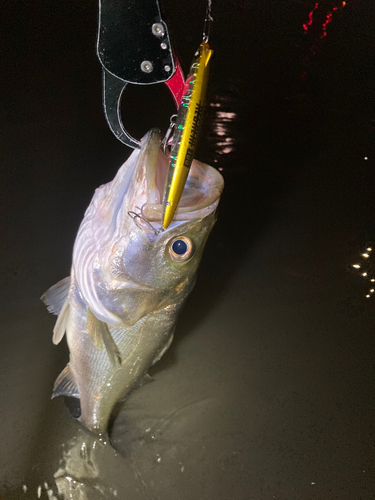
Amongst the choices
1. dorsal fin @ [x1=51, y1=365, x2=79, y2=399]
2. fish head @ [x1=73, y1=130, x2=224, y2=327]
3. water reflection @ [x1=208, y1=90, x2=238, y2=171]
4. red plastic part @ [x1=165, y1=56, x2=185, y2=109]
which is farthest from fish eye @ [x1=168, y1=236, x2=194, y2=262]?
water reflection @ [x1=208, y1=90, x2=238, y2=171]

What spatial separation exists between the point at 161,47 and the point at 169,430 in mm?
2138

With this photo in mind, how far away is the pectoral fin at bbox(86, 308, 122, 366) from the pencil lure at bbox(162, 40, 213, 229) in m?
0.69

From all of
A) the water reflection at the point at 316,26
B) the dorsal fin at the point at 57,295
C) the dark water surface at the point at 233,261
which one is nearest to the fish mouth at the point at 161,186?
the dorsal fin at the point at 57,295

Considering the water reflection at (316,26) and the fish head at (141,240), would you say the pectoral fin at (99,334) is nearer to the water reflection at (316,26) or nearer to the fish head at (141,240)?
the fish head at (141,240)

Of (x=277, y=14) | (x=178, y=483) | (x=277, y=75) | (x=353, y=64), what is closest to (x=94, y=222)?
(x=178, y=483)

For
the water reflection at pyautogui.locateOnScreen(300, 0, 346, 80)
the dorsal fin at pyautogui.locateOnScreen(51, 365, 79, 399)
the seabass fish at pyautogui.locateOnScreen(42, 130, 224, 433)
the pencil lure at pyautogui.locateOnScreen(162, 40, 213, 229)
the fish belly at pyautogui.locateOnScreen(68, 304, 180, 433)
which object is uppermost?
the water reflection at pyautogui.locateOnScreen(300, 0, 346, 80)

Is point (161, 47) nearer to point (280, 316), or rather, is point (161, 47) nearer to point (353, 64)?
point (280, 316)

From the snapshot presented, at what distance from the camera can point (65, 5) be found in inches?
72.4

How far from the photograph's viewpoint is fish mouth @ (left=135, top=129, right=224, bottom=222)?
0.92 metres

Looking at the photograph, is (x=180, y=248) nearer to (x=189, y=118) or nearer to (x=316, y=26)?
(x=189, y=118)

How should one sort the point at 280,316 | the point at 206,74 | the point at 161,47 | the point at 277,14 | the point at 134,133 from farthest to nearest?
1. the point at 277,14
2. the point at 280,316
3. the point at 134,133
4. the point at 161,47
5. the point at 206,74

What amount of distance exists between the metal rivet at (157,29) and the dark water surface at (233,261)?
113 centimetres

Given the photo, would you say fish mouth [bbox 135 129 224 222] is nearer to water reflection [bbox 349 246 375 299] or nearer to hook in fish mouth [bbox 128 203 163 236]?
hook in fish mouth [bbox 128 203 163 236]

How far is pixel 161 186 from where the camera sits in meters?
0.94
